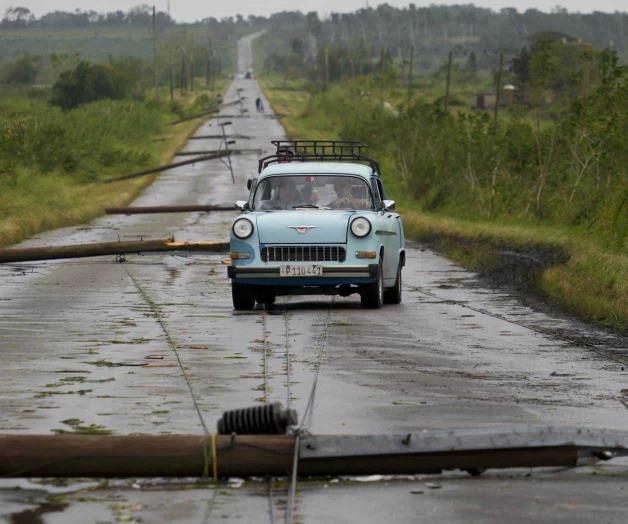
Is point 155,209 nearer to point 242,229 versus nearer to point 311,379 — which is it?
point 242,229

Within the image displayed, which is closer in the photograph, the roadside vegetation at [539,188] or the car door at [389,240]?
the car door at [389,240]

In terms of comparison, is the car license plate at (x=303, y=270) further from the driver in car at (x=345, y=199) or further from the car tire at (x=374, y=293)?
the driver in car at (x=345, y=199)

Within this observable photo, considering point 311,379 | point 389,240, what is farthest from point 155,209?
point 311,379

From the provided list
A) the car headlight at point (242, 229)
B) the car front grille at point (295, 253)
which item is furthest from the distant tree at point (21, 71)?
the car front grille at point (295, 253)

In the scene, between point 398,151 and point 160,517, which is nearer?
point 160,517

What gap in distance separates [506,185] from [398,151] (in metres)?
17.9

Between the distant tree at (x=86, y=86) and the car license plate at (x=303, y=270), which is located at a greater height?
the car license plate at (x=303, y=270)

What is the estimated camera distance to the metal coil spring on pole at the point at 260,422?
827 centimetres

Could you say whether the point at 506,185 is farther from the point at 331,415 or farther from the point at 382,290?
the point at 331,415

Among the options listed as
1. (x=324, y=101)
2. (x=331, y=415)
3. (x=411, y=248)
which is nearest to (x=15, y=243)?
(x=411, y=248)

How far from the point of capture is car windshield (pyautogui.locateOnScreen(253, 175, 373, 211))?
19.5 m

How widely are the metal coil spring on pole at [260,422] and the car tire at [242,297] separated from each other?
10.1 metres

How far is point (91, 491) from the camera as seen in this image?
7.80m

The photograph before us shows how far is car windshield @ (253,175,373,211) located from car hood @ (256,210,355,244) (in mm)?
785
